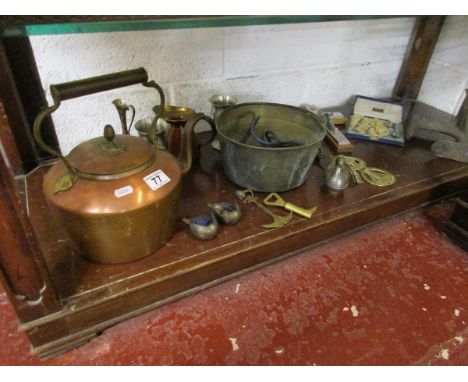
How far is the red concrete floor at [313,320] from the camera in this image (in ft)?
2.00

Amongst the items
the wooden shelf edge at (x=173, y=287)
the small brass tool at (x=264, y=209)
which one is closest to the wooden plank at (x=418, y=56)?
the wooden shelf edge at (x=173, y=287)

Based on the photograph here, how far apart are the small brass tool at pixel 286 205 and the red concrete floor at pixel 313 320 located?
0.11 meters

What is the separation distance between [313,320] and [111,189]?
0.46 m

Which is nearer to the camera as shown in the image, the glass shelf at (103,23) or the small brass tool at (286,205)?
the glass shelf at (103,23)

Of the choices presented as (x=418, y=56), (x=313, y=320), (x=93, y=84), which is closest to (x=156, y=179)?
(x=93, y=84)

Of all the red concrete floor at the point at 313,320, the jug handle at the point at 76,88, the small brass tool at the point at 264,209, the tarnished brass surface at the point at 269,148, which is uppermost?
the jug handle at the point at 76,88

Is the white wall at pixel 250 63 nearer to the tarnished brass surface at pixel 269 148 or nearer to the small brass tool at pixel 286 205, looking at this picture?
the tarnished brass surface at pixel 269 148

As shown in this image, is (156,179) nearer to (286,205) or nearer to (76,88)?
(76,88)

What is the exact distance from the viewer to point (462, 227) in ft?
2.84

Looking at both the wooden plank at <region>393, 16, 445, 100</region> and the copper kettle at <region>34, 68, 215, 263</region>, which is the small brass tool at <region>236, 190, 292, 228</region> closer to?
the copper kettle at <region>34, 68, 215, 263</region>

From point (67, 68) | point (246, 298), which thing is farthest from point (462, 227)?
point (67, 68)

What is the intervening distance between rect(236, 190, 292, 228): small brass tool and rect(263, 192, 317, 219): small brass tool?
0.02 m

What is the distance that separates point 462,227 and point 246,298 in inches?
23.3
